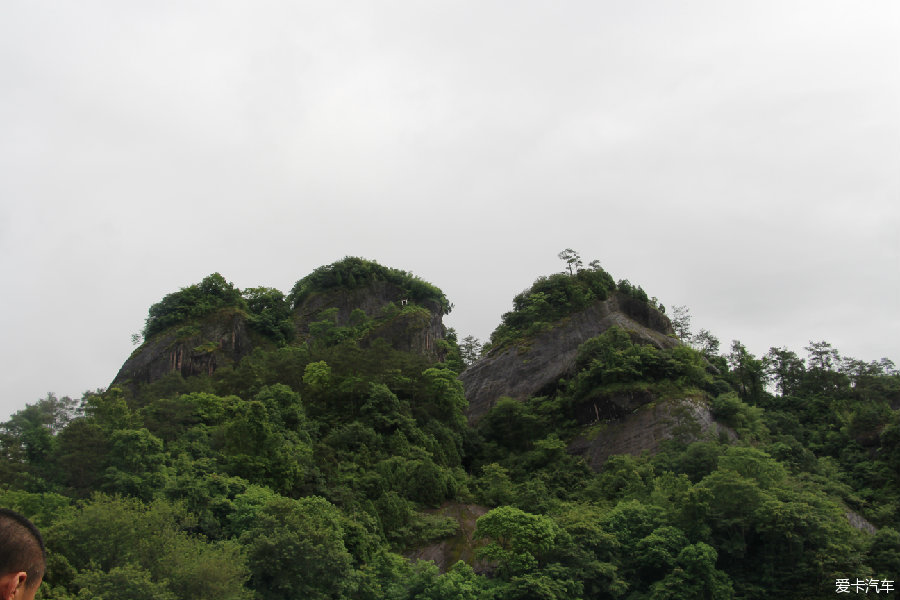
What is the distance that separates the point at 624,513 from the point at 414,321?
2685 cm

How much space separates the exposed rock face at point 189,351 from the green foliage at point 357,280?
929 centimetres

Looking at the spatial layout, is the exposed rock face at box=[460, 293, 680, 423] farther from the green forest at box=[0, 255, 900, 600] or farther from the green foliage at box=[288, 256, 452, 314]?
the green foliage at box=[288, 256, 452, 314]

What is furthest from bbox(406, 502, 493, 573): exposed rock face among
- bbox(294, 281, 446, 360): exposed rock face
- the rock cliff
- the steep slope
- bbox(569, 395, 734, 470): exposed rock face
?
bbox(294, 281, 446, 360): exposed rock face

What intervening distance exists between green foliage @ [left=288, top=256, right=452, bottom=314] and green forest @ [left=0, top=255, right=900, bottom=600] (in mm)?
7690

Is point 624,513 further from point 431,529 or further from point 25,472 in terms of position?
point 25,472

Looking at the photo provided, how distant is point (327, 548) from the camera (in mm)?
20734

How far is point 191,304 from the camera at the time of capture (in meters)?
50.8

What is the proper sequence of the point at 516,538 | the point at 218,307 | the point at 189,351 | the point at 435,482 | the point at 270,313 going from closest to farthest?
the point at 516,538 < the point at 435,482 < the point at 189,351 < the point at 218,307 < the point at 270,313

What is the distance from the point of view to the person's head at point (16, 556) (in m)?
2.28

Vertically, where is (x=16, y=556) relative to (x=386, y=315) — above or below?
below

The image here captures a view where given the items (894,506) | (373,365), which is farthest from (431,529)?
(894,506)

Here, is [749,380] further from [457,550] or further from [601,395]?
[457,550]

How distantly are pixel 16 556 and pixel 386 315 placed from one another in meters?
50.9

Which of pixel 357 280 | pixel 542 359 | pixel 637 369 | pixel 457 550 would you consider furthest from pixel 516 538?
pixel 357 280
